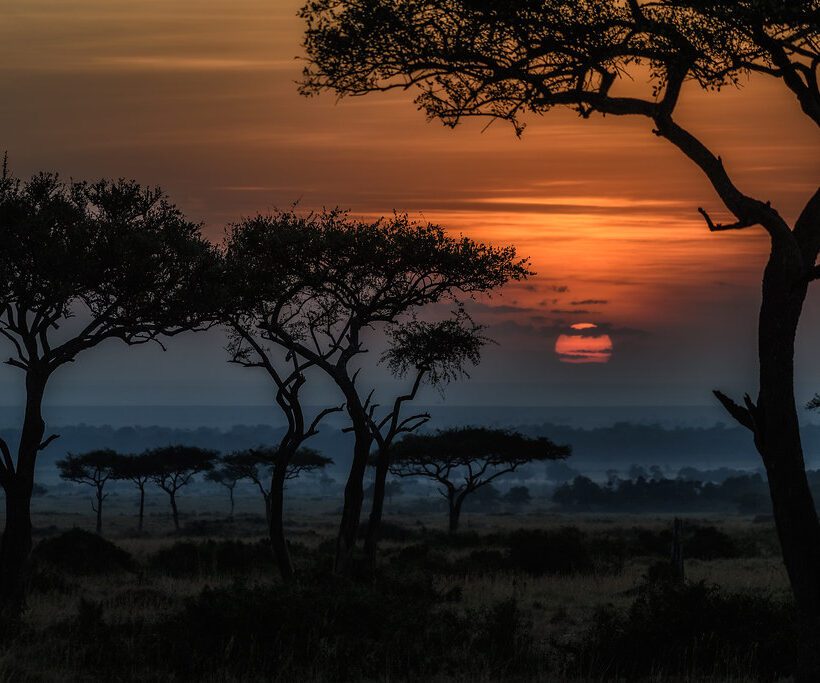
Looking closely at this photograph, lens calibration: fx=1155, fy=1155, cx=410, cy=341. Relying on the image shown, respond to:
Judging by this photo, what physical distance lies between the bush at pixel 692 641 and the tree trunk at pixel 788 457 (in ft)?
9.98

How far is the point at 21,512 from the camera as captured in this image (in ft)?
71.2

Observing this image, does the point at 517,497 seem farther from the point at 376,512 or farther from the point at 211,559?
the point at 376,512

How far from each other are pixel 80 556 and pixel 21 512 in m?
15.6

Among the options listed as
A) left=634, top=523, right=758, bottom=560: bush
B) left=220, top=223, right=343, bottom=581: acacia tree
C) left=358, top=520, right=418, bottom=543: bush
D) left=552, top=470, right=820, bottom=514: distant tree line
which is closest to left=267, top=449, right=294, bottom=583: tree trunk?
left=220, top=223, right=343, bottom=581: acacia tree

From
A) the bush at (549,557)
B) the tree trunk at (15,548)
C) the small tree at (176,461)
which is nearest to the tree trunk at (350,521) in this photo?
the tree trunk at (15,548)

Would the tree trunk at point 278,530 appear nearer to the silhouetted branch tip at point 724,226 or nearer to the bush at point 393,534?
the silhouetted branch tip at point 724,226

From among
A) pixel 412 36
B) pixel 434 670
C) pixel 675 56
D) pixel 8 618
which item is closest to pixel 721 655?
pixel 434 670

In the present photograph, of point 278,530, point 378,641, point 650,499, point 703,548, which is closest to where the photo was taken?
point 378,641

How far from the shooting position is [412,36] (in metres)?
13.9

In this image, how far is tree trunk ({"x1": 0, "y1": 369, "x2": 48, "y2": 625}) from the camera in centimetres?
2161

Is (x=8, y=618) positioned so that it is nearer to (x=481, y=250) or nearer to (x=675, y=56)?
(x=675, y=56)

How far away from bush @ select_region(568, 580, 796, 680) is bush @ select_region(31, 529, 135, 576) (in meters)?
22.3

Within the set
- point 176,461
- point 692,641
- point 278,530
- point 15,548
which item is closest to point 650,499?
point 176,461

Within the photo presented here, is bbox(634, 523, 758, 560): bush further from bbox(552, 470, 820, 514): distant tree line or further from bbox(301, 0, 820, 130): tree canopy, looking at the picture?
bbox(552, 470, 820, 514): distant tree line
